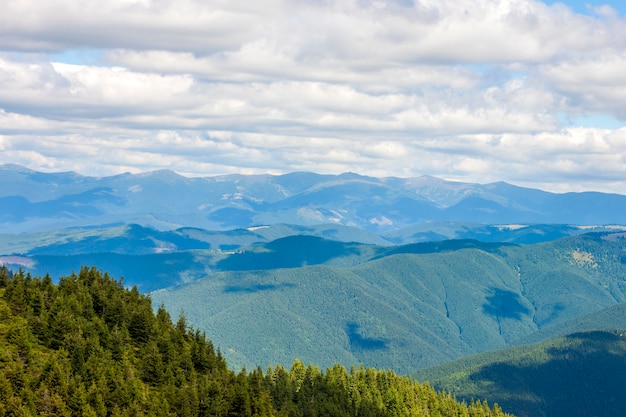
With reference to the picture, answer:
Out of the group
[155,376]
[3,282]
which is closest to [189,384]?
[155,376]

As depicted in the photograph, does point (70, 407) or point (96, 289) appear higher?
point (96, 289)

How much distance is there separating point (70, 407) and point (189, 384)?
3099cm

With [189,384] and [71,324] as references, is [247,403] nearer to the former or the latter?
[189,384]

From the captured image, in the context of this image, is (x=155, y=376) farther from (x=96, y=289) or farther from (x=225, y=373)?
(x=96, y=289)

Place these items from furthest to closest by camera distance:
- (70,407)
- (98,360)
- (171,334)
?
(171,334) < (98,360) < (70,407)

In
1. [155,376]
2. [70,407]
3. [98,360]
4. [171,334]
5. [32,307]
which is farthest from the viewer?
[171,334]

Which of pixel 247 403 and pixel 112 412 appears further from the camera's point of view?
pixel 247 403

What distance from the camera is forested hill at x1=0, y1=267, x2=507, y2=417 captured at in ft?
380

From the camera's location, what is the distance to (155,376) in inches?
5546

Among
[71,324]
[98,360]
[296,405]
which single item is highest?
[71,324]

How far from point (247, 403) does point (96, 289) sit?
151ft

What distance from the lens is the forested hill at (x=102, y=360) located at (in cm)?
11581

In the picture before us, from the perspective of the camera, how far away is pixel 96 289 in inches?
6634

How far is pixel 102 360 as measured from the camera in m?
132
